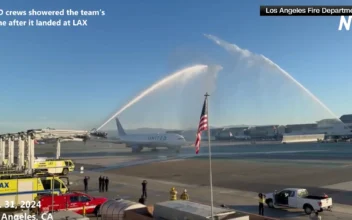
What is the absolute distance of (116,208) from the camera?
14570 mm

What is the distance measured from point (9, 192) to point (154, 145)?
6083 cm

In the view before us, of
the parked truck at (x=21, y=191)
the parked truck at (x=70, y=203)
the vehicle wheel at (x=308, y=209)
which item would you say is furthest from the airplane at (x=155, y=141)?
the parked truck at (x=21, y=191)

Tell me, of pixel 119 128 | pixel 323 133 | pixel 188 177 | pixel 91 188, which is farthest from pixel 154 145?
pixel 323 133

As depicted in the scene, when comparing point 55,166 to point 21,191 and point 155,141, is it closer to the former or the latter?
point 21,191

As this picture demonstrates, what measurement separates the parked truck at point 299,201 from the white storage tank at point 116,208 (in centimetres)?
938

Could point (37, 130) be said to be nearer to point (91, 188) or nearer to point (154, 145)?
point (91, 188)

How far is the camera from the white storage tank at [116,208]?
14227 millimetres

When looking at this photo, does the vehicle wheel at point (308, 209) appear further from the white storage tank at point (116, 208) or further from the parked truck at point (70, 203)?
the parked truck at point (70, 203)

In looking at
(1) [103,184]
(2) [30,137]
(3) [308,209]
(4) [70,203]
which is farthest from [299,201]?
(1) [103,184]

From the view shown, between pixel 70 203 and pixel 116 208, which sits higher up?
pixel 116 208

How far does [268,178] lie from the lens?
3241 cm

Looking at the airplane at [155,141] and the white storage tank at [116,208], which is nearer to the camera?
the white storage tank at [116,208]

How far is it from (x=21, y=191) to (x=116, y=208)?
6.16m

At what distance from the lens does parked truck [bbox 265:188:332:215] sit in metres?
18.2
